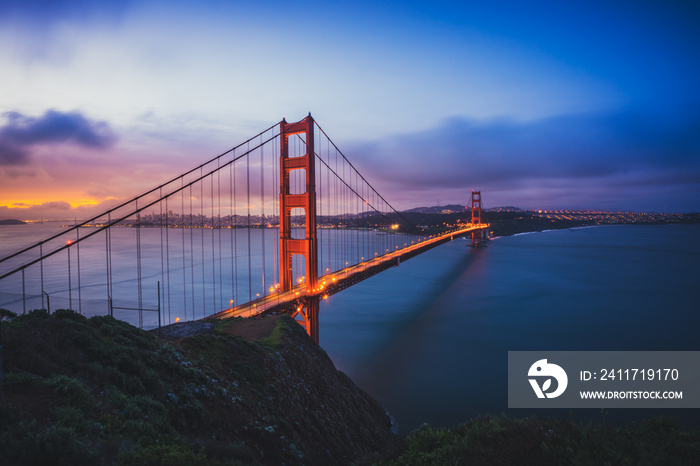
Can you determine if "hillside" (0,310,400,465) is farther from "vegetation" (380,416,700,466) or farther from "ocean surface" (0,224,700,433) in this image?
"ocean surface" (0,224,700,433)

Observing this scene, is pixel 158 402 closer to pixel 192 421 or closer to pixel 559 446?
pixel 192 421

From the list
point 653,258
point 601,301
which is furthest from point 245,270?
point 653,258

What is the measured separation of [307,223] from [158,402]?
16.3m

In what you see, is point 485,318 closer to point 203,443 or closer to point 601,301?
point 601,301

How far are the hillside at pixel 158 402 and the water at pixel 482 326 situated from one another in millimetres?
7324

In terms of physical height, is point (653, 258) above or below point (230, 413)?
below

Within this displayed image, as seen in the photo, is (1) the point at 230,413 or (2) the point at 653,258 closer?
(1) the point at 230,413

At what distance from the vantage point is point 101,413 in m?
5.25

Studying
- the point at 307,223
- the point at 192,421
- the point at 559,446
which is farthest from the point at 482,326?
the point at 192,421

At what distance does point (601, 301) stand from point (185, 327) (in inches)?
1693

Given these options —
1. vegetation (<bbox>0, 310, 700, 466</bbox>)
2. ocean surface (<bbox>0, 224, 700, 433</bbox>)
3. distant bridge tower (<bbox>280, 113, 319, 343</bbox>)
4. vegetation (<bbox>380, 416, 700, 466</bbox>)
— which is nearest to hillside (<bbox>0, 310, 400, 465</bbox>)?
vegetation (<bbox>0, 310, 700, 466</bbox>)

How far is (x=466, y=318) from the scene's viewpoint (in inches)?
1283

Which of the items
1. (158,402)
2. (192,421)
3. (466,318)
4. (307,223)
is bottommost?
(466,318)

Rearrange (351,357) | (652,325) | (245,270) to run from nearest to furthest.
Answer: (351,357) < (652,325) < (245,270)
